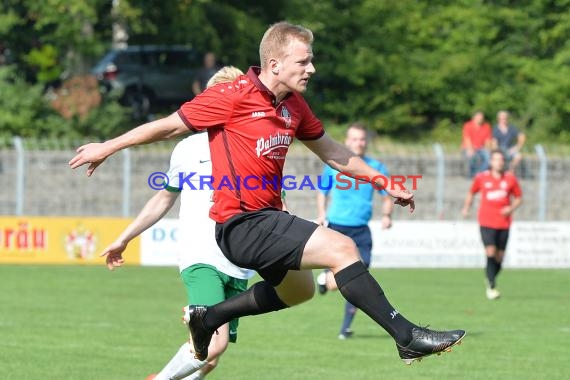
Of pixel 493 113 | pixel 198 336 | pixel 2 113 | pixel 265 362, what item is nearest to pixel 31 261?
pixel 2 113

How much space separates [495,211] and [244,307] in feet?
33.5

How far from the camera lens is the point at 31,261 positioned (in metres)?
22.0

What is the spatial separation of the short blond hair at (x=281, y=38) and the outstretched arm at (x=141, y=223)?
159 centimetres

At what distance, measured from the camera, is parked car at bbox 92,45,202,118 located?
101 feet

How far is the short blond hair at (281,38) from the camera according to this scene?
6746 millimetres

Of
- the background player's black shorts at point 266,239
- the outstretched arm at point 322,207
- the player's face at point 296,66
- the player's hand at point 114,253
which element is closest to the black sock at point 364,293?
the background player's black shorts at point 266,239

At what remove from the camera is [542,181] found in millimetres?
23422

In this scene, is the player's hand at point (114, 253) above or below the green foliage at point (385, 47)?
below

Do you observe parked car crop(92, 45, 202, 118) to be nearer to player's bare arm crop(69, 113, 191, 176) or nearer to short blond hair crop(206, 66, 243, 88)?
short blond hair crop(206, 66, 243, 88)

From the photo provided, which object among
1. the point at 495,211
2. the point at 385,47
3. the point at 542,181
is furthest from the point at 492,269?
the point at 385,47

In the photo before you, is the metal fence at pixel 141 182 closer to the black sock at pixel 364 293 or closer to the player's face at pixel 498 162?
the player's face at pixel 498 162

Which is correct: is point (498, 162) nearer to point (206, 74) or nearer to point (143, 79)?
point (206, 74)

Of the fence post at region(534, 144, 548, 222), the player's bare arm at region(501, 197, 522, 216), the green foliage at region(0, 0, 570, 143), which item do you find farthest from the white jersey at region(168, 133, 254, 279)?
the green foliage at region(0, 0, 570, 143)

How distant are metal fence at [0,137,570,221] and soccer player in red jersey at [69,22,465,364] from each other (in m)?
15.8
